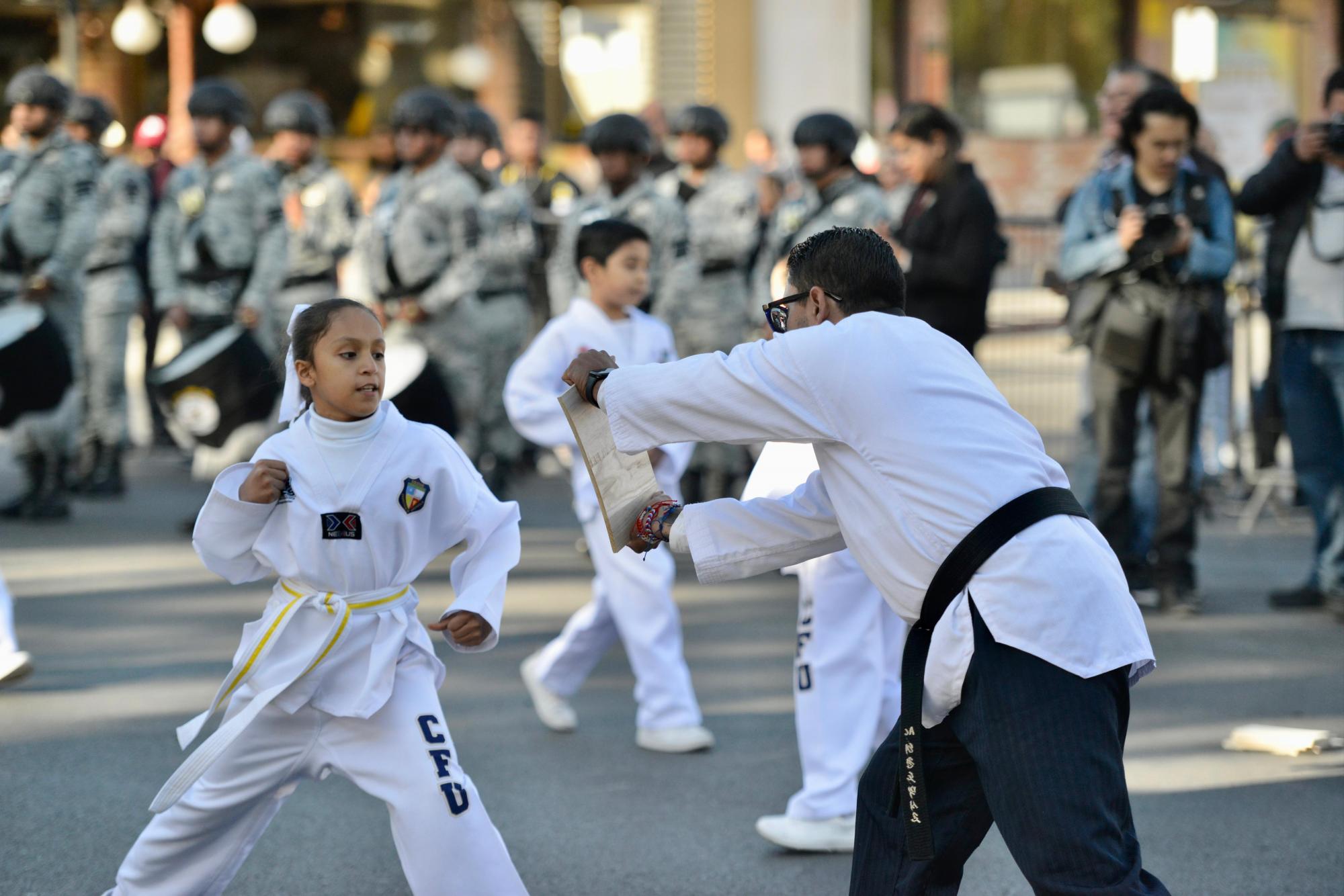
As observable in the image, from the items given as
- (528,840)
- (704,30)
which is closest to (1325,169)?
(528,840)

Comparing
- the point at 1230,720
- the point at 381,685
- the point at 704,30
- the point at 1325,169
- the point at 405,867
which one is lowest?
the point at 1230,720

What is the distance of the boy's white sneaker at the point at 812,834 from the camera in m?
4.73

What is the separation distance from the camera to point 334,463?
3896 mm

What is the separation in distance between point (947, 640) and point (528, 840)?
211 centimetres

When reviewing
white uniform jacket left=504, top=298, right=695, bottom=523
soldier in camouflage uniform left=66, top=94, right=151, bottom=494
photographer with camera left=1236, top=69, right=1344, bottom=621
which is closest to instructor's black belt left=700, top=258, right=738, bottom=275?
photographer with camera left=1236, top=69, right=1344, bottom=621

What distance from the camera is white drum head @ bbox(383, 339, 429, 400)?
827 cm

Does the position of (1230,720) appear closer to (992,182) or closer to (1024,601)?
(1024,601)

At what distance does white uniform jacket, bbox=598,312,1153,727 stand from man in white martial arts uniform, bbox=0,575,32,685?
349cm

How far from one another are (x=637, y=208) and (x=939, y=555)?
265 inches

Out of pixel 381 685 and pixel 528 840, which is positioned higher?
pixel 381 685

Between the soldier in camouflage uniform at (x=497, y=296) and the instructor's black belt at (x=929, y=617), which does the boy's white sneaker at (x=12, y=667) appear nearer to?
the instructor's black belt at (x=929, y=617)

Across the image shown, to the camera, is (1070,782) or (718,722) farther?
(718,722)

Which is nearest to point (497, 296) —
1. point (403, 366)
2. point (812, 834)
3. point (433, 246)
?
point (433, 246)

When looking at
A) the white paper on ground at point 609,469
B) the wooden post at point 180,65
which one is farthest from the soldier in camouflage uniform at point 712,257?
the wooden post at point 180,65
